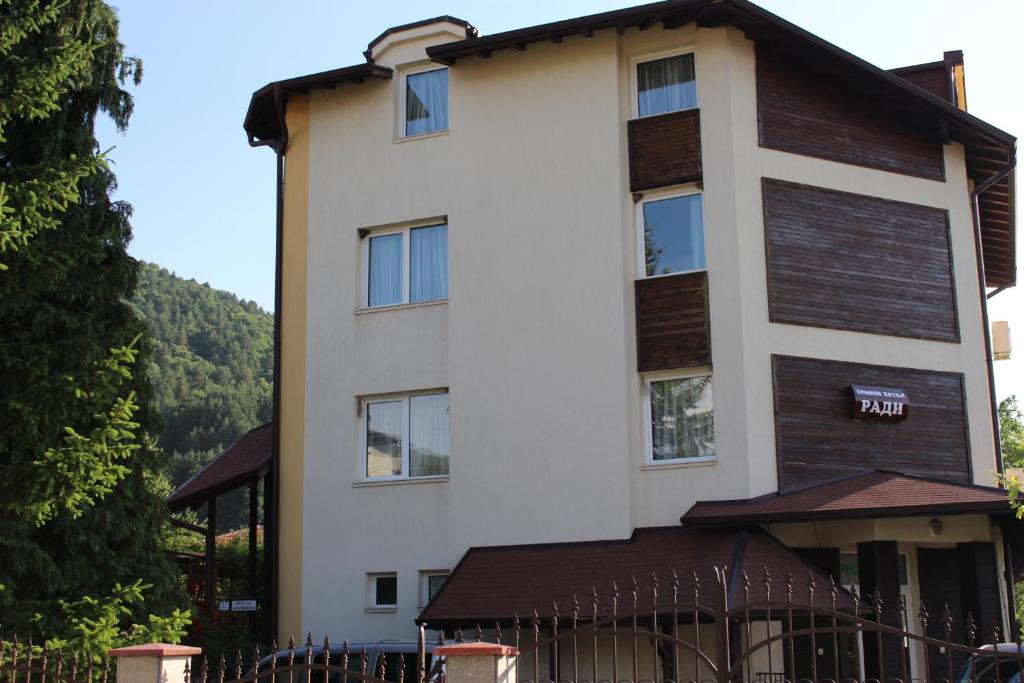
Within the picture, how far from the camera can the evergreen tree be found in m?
13.4

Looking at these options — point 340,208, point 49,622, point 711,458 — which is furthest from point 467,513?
point 49,622

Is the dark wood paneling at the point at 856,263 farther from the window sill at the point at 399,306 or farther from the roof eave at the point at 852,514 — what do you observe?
the window sill at the point at 399,306

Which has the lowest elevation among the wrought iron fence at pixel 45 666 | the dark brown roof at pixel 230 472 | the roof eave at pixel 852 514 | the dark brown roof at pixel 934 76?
the wrought iron fence at pixel 45 666

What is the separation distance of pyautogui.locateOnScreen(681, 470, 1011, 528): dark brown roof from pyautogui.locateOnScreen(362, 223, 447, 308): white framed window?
218 inches

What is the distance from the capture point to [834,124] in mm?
19953

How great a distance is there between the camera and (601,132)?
19625 millimetres

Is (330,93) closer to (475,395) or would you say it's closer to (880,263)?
(475,395)

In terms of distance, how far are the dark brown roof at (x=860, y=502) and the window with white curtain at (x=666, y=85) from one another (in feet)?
19.7

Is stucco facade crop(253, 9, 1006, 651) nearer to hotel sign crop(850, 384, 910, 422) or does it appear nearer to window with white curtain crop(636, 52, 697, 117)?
window with white curtain crop(636, 52, 697, 117)

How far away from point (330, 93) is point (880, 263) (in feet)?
30.6

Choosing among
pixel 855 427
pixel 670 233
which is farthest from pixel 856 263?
pixel 670 233

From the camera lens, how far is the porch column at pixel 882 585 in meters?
17.5

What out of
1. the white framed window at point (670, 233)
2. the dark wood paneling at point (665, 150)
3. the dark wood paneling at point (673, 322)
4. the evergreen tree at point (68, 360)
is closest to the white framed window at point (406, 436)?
the dark wood paneling at point (673, 322)

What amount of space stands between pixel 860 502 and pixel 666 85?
6974 millimetres
